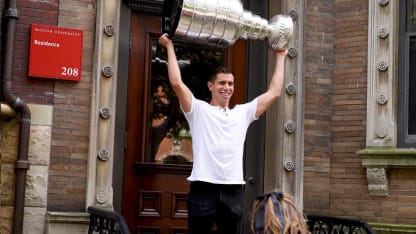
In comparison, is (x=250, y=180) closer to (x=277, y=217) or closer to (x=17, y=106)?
(x=17, y=106)

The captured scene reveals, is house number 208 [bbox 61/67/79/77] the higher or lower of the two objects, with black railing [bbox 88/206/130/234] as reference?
higher

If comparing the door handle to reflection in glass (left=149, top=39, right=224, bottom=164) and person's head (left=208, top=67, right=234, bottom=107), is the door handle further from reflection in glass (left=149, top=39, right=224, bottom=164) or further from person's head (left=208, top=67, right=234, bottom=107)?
person's head (left=208, top=67, right=234, bottom=107)

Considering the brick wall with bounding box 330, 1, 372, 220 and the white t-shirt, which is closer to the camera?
the white t-shirt

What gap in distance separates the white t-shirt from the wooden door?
86.9 inches

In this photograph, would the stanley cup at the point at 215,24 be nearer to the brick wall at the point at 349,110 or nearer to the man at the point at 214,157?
the man at the point at 214,157

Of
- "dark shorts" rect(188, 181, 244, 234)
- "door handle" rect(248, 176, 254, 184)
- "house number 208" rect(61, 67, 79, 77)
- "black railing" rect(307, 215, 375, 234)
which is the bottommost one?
"black railing" rect(307, 215, 375, 234)

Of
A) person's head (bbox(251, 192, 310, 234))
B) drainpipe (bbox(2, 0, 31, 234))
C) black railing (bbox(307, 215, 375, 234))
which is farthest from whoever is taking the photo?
black railing (bbox(307, 215, 375, 234))

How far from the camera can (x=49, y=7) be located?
6.37m

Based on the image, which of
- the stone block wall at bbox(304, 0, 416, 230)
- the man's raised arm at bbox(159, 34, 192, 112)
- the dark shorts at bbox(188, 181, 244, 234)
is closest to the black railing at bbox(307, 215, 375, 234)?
the stone block wall at bbox(304, 0, 416, 230)

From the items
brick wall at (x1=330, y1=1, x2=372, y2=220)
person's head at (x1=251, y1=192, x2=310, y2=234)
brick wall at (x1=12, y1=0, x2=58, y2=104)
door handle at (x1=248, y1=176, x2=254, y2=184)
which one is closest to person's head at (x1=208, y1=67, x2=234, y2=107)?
person's head at (x1=251, y1=192, x2=310, y2=234)

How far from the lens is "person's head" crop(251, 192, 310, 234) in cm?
298

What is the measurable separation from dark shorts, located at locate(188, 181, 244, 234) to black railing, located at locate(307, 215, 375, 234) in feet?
6.59

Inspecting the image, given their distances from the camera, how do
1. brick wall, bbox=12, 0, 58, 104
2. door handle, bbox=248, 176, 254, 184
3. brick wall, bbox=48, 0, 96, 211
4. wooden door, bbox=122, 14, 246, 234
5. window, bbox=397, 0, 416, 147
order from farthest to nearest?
door handle, bbox=248, 176, 254, 184 → window, bbox=397, 0, 416, 147 → wooden door, bbox=122, 14, 246, 234 → brick wall, bbox=48, 0, 96, 211 → brick wall, bbox=12, 0, 58, 104

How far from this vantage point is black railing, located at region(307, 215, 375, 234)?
655cm
